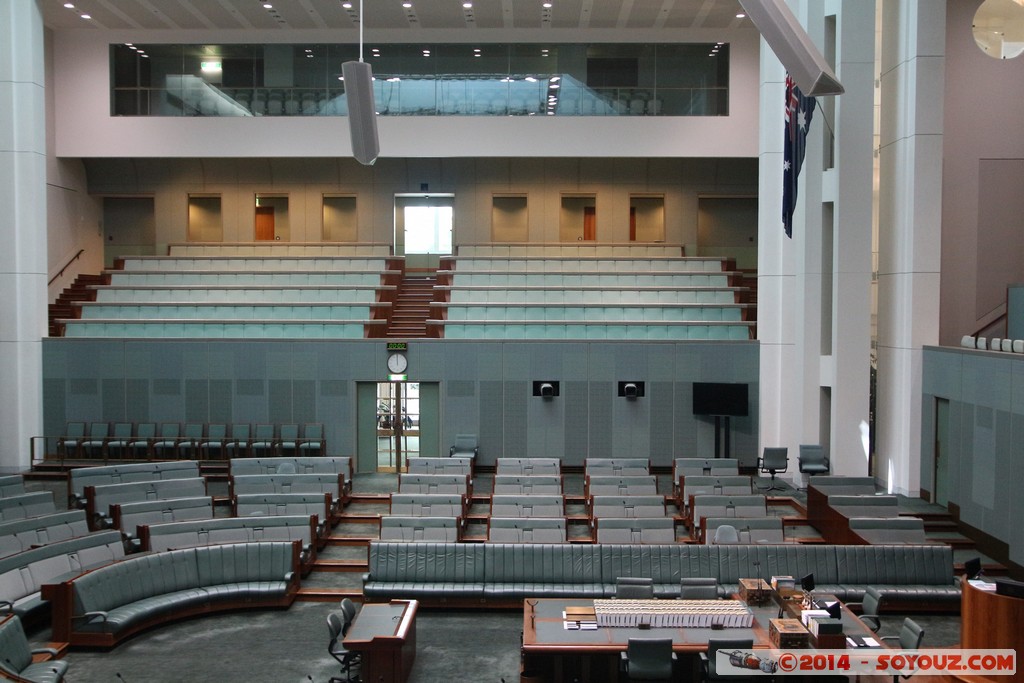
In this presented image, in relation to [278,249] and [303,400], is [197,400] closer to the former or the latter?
[303,400]

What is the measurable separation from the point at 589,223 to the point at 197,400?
11480 mm

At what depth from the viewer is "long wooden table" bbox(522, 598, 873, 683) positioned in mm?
8352

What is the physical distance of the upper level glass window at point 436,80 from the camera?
73.1 feet

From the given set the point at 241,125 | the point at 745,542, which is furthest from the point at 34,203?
the point at 745,542

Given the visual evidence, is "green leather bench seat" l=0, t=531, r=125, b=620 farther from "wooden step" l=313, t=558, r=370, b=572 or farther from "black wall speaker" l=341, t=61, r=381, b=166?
"black wall speaker" l=341, t=61, r=381, b=166

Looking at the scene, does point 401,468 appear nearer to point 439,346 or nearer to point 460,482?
point 439,346

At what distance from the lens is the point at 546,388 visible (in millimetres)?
18422

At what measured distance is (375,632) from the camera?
8.91 meters

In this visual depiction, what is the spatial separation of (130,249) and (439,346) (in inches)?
444

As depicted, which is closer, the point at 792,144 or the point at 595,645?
the point at 595,645

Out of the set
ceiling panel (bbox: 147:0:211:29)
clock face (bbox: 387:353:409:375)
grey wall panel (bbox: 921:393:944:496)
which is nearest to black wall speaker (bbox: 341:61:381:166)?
clock face (bbox: 387:353:409:375)

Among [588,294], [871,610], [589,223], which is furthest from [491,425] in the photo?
[871,610]

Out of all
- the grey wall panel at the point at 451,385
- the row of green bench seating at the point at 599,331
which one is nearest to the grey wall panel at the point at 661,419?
the grey wall panel at the point at 451,385

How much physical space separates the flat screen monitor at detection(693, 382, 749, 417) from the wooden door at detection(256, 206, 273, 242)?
43.2ft
